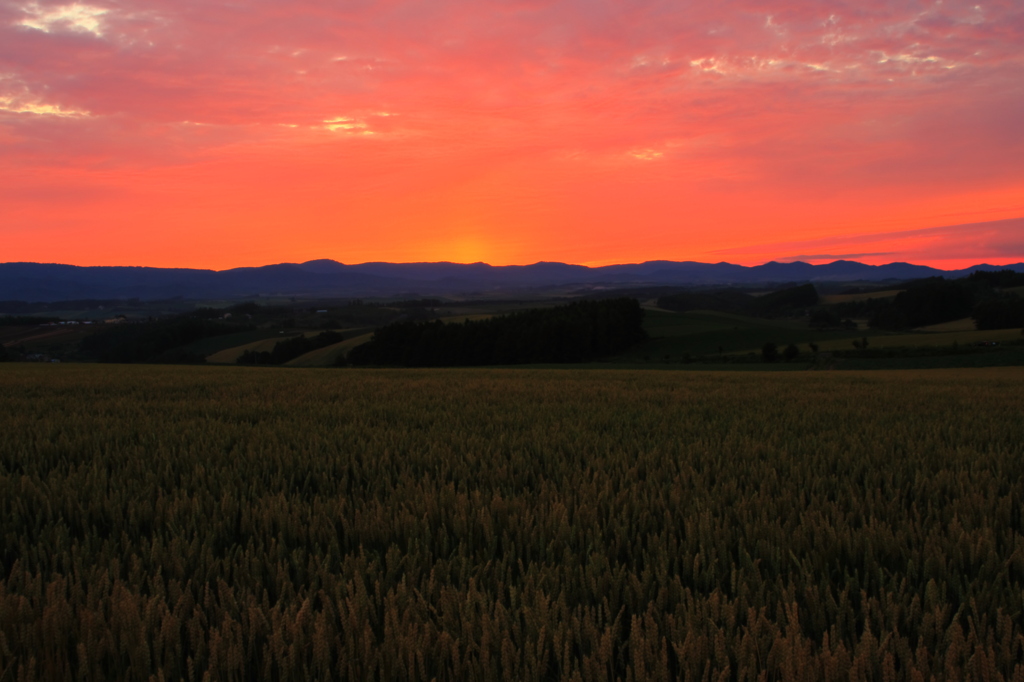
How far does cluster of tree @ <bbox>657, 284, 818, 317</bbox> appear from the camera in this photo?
151m

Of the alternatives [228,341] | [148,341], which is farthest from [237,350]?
[148,341]

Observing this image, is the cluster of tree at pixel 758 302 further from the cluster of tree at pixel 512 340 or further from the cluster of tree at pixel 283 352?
the cluster of tree at pixel 283 352

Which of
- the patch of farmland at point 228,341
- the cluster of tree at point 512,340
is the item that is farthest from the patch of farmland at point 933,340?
the patch of farmland at point 228,341

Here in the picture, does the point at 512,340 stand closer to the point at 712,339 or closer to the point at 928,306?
the point at 712,339

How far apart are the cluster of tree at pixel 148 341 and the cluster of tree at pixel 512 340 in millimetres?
36288

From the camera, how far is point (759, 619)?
1708mm

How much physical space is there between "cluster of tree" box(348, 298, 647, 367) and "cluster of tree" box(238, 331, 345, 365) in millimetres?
11474

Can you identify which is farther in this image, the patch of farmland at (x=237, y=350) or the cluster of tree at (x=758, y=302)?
the cluster of tree at (x=758, y=302)

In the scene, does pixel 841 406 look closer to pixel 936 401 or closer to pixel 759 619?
pixel 936 401

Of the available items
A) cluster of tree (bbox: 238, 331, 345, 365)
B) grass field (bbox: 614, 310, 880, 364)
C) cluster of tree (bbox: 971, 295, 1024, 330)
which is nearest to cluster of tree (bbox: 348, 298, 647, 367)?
grass field (bbox: 614, 310, 880, 364)

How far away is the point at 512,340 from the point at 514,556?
7574cm

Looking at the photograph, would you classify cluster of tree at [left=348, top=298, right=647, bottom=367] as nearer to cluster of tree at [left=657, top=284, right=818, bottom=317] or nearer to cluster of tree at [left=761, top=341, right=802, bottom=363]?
cluster of tree at [left=761, top=341, right=802, bottom=363]

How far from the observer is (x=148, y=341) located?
107000 mm

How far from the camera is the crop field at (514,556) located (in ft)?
5.20
